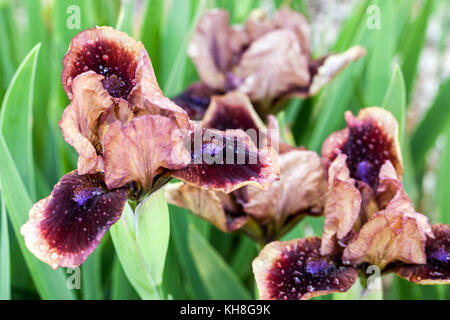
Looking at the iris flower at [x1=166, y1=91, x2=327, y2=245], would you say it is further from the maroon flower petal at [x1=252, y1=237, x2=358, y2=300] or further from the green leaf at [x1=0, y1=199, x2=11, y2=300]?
the green leaf at [x1=0, y1=199, x2=11, y2=300]

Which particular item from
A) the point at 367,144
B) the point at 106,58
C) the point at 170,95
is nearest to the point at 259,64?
the point at 170,95

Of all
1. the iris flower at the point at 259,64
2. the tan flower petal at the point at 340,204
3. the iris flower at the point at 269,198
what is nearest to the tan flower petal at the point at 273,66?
the iris flower at the point at 259,64

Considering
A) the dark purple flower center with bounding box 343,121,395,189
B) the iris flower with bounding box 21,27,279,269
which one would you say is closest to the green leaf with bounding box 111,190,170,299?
the iris flower with bounding box 21,27,279,269

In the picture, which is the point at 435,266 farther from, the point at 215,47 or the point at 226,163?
the point at 215,47

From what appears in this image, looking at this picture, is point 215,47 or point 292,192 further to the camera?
point 215,47

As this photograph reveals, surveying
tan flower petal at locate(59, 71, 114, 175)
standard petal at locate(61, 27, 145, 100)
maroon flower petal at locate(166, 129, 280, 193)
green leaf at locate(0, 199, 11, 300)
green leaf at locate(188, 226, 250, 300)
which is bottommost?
green leaf at locate(188, 226, 250, 300)

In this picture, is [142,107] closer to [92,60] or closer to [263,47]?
[92,60]

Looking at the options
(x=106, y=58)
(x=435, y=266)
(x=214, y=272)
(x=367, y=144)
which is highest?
(x=106, y=58)
